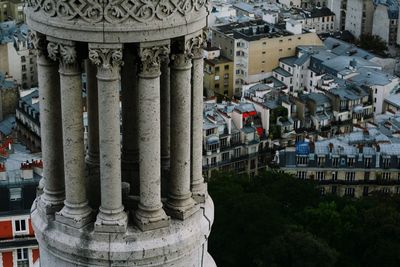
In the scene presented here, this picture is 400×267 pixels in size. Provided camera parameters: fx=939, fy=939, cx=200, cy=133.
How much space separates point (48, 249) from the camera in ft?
65.5

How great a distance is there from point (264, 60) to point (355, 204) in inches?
2008

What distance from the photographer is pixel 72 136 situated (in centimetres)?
1900

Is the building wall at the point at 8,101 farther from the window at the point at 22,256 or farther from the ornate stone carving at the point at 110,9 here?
the ornate stone carving at the point at 110,9

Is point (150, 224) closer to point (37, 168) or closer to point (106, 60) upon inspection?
point (106, 60)

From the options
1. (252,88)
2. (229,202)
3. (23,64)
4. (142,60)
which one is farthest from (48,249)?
(23,64)

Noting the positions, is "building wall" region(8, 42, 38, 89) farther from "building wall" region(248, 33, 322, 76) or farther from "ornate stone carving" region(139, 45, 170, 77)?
"ornate stone carving" region(139, 45, 170, 77)

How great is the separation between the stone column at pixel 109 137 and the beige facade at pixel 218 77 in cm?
10466

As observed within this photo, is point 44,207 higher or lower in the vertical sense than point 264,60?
higher

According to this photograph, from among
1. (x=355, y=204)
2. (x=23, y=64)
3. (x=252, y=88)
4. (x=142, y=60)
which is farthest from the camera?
(x=23, y=64)

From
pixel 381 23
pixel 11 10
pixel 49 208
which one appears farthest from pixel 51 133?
pixel 381 23

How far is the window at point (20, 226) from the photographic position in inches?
2549

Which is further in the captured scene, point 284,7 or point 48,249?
point 284,7

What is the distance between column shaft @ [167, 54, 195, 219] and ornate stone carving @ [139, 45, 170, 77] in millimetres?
607

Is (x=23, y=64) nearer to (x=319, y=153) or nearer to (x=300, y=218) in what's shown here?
(x=319, y=153)
